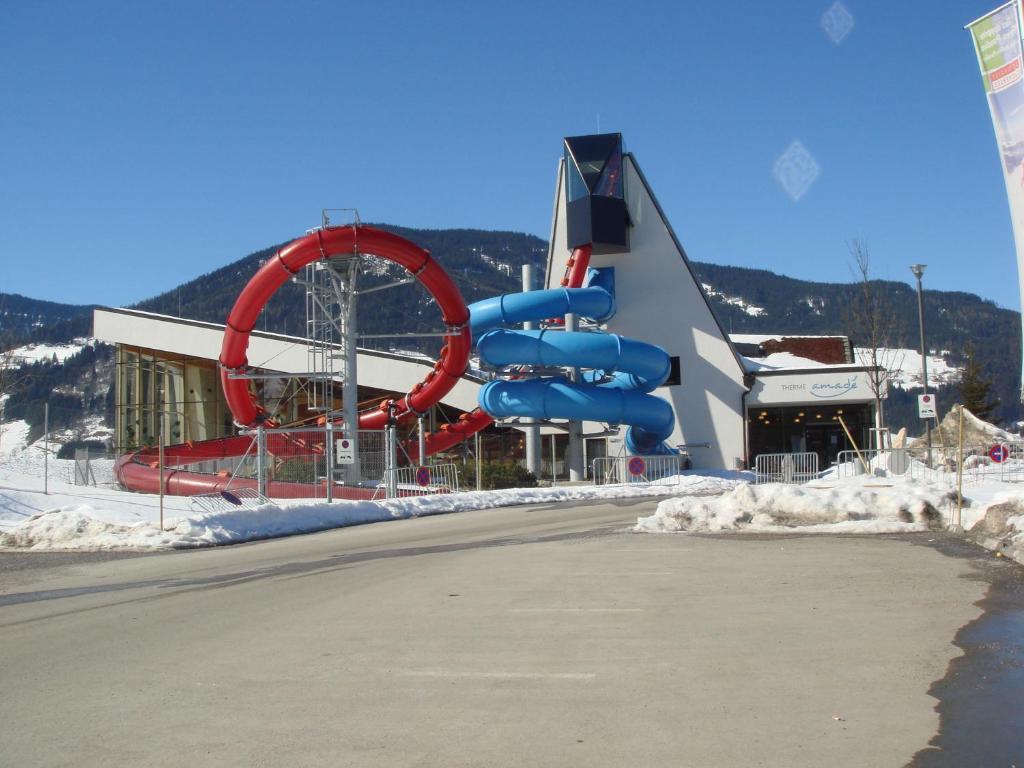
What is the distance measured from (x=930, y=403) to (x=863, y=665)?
19932mm

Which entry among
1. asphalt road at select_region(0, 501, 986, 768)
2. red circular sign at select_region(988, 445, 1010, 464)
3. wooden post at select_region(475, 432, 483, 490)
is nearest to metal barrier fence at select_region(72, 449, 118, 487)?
wooden post at select_region(475, 432, 483, 490)

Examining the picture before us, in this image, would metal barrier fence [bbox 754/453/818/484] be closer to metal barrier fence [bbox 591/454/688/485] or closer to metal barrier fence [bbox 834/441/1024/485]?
metal barrier fence [bbox 591/454/688/485]

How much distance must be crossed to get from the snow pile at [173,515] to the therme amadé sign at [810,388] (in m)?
15.1

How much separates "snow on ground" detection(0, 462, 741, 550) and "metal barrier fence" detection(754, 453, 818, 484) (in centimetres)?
672

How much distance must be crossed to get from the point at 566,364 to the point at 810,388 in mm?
13253

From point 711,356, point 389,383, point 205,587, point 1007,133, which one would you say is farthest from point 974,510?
point 389,383

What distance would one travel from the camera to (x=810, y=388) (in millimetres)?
44312

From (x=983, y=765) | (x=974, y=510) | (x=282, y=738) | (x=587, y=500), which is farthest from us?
(x=587, y=500)

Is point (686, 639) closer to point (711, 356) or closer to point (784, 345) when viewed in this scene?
point (711, 356)

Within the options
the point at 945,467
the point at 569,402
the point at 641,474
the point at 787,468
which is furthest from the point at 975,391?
the point at 945,467

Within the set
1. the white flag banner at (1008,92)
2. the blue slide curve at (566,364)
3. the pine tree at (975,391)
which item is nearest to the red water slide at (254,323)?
the blue slide curve at (566,364)

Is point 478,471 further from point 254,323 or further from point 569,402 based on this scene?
point 254,323

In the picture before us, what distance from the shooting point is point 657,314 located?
149ft

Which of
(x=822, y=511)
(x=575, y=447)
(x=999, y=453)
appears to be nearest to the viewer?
(x=822, y=511)
